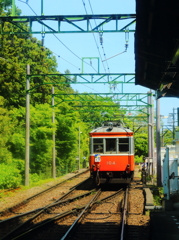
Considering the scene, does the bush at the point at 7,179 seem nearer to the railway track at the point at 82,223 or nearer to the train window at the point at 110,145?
the train window at the point at 110,145

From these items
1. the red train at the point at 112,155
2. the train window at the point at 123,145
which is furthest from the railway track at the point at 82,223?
the train window at the point at 123,145

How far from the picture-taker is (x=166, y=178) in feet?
29.1

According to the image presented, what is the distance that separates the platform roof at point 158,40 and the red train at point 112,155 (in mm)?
6687

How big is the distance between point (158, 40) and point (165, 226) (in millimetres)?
3680

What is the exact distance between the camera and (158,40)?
8102mm

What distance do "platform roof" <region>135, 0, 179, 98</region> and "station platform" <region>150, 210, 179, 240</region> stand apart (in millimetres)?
2844

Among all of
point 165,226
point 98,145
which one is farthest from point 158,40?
point 98,145

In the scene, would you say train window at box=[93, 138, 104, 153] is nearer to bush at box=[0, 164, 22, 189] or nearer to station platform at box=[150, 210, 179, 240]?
bush at box=[0, 164, 22, 189]

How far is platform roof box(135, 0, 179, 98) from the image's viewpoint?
249 inches

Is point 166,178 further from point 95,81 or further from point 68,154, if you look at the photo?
point 68,154

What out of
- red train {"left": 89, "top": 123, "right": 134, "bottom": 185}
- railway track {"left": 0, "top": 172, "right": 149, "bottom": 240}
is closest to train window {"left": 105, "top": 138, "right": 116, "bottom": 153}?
red train {"left": 89, "top": 123, "right": 134, "bottom": 185}

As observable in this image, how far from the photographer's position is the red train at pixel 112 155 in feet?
57.8

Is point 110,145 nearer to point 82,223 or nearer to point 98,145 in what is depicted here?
point 98,145

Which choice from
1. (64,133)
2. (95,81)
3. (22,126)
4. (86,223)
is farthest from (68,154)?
(86,223)
